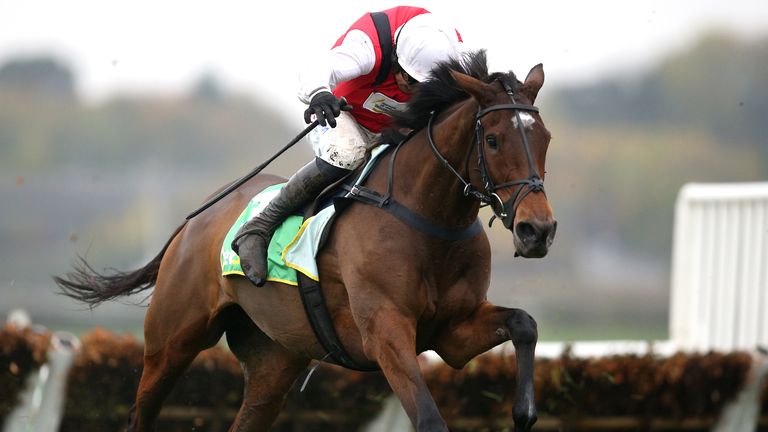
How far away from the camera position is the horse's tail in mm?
5914

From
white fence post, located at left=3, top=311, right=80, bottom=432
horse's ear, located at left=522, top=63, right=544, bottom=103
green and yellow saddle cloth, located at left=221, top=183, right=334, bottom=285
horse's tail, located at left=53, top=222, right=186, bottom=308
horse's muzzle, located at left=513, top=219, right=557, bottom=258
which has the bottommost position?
white fence post, located at left=3, top=311, right=80, bottom=432

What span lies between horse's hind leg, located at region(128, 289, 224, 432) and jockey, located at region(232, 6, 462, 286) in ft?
1.97

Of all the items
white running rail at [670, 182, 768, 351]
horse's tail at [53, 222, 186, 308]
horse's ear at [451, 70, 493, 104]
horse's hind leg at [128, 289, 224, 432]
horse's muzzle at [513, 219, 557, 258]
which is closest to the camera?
horse's muzzle at [513, 219, 557, 258]

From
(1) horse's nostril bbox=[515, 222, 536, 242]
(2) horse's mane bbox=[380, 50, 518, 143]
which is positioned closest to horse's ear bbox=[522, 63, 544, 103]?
(2) horse's mane bbox=[380, 50, 518, 143]

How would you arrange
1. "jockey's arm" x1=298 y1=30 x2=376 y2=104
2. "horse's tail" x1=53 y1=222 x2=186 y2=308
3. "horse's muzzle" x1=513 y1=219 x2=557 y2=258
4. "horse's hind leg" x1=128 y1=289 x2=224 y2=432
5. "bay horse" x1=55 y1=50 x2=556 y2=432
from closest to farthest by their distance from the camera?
"horse's muzzle" x1=513 y1=219 x2=557 y2=258 → "bay horse" x1=55 y1=50 x2=556 y2=432 → "jockey's arm" x1=298 y1=30 x2=376 y2=104 → "horse's hind leg" x1=128 y1=289 x2=224 y2=432 → "horse's tail" x1=53 y1=222 x2=186 y2=308

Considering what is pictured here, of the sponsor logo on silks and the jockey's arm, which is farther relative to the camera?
the sponsor logo on silks

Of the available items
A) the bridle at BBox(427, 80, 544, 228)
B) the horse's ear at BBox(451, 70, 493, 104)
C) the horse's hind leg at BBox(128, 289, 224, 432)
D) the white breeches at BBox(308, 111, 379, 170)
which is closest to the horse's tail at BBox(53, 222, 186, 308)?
the horse's hind leg at BBox(128, 289, 224, 432)

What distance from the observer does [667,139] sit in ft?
106

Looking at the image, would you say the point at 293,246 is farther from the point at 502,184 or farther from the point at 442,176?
the point at 502,184

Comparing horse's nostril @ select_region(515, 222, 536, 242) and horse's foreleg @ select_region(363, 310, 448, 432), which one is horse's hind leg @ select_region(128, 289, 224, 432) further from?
horse's nostril @ select_region(515, 222, 536, 242)

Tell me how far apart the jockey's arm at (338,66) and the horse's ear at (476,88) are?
1.81 ft

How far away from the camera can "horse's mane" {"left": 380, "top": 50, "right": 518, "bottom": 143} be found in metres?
4.43

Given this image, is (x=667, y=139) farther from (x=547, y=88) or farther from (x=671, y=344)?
(x=671, y=344)

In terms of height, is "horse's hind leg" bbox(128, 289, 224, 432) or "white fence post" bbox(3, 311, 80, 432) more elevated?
"horse's hind leg" bbox(128, 289, 224, 432)
